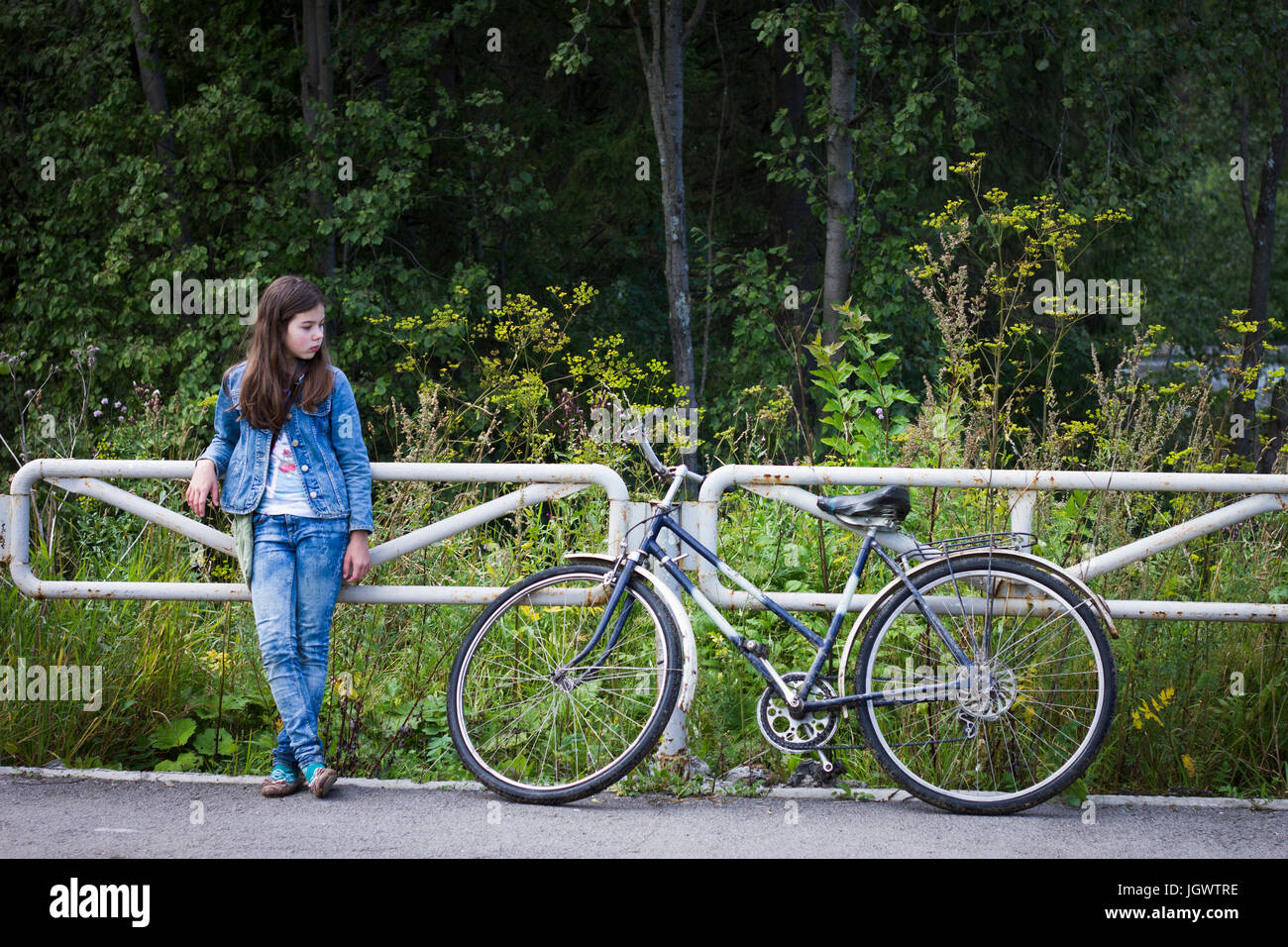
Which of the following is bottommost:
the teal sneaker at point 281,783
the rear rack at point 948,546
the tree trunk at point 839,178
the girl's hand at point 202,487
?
the teal sneaker at point 281,783

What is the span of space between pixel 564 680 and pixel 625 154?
1425 centimetres

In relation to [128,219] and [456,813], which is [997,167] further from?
[456,813]

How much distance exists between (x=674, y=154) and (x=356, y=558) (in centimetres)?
1174

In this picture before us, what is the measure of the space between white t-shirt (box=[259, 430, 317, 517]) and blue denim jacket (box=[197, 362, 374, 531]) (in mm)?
21

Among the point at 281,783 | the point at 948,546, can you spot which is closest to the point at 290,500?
the point at 281,783

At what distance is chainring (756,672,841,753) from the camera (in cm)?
427

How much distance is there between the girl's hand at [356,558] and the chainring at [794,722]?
147cm

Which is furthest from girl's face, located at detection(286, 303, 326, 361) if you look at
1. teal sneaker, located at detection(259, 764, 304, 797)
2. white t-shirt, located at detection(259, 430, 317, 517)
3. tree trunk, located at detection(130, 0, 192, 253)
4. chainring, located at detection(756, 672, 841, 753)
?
tree trunk, located at detection(130, 0, 192, 253)

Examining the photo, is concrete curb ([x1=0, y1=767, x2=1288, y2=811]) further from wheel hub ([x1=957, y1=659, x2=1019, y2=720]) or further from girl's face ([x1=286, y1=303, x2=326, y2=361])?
girl's face ([x1=286, y1=303, x2=326, y2=361])

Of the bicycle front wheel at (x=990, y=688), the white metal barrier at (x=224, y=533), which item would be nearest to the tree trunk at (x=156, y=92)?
the white metal barrier at (x=224, y=533)

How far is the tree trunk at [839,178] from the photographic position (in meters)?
14.4

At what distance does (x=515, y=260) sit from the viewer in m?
17.9

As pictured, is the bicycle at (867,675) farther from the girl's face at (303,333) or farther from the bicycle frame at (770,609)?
the girl's face at (303,333)

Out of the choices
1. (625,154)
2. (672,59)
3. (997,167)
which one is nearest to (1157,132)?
(997,167)
